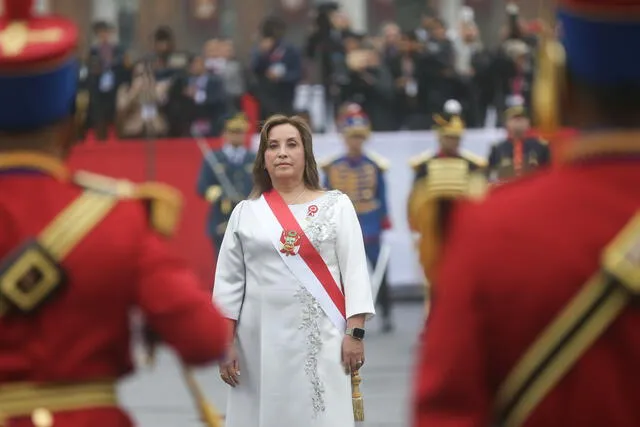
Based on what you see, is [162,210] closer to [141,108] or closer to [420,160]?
[420,160]

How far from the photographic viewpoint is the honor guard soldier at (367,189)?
15.9m

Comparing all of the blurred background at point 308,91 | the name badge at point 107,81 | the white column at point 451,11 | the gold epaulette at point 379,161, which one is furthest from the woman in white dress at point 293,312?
the white column at point 451,11

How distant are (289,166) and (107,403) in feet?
11.2

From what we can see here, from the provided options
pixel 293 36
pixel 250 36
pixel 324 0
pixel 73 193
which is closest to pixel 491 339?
pixel 73 193

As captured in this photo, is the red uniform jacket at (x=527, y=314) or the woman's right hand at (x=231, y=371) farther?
the woman's right hand at (x=231, y=371)

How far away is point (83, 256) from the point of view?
3971mm

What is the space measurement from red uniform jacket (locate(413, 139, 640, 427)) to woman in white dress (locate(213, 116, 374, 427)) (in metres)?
3.81

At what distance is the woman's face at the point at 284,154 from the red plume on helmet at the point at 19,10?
3308 mm

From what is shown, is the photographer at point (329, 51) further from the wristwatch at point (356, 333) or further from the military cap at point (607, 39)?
the military cap at point (607, 39)

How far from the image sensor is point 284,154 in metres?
7.45

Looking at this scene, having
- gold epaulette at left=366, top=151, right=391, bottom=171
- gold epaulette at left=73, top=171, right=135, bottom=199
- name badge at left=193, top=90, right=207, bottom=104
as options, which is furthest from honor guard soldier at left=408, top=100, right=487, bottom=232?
gold epaulette at left=73, top=171, right=135, bottom=199

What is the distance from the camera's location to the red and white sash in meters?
7.18

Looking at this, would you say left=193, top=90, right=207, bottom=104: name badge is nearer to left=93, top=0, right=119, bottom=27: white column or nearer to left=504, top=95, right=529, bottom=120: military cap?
left=93, top=0, right=119, bottom=27: white column

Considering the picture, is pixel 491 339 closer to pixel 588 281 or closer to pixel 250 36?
pixel 588 281
